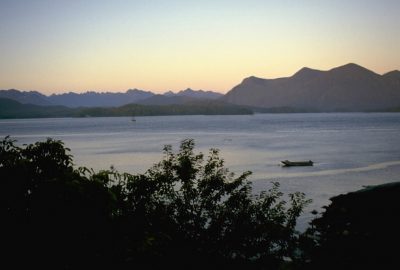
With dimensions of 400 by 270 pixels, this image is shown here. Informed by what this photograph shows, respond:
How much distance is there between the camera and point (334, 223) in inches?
693

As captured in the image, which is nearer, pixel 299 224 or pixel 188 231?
pixel 188 231

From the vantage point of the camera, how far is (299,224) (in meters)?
38.6

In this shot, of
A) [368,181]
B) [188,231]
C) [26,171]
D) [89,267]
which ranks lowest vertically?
[368,181]

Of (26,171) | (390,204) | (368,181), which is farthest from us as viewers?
(368,181)

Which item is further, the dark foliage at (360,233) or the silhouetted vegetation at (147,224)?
the dark foliage at (360,233)

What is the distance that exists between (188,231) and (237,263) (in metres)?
2.75

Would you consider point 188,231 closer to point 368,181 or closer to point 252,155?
point 368,181

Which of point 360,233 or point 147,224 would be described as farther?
point 360,233

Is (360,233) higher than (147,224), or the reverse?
(147,224)

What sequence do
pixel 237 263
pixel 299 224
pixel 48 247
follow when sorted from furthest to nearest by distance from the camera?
pixel 299 224, pixel 237 263, pixel 48 247

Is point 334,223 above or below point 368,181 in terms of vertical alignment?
above

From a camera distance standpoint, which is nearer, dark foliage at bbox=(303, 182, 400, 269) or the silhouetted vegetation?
the silhouetted vegetation

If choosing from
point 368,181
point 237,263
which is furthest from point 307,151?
point 237,263

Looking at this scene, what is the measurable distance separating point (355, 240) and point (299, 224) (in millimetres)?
23541
